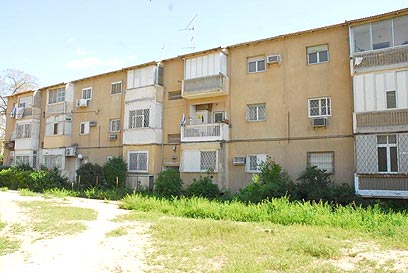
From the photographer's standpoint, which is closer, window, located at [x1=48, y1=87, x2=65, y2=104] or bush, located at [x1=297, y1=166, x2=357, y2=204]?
bush, located at [x1=297, y1=166, x2=357, y2=204]

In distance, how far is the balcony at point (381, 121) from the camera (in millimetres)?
15289

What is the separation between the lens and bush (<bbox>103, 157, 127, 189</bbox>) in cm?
2320

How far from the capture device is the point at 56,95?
100 ft

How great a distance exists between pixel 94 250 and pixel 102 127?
1978cm

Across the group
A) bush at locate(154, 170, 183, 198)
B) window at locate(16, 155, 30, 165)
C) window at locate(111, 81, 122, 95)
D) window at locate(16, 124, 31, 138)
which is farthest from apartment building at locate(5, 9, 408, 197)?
window at locate(16, 124, 31, 138)

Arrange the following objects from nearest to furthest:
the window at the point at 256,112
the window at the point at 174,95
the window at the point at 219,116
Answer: the window at the point at 256,112
the window at the point at 219,116
the window at the point at 174,95

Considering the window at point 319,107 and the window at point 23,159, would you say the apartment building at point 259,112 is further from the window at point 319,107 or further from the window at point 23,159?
the window at point 23,159

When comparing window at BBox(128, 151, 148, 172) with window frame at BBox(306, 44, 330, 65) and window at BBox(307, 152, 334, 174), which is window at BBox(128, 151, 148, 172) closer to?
window at BBox(307, 152, 334, 174)

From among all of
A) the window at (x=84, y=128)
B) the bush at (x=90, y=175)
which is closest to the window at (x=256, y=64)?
the bush at (x=90, y=175)

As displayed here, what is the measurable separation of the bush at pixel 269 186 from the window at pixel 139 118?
391 inches

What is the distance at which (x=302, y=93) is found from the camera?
18656 mm

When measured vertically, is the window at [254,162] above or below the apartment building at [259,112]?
below

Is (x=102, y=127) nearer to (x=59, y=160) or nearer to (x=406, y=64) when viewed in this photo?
(x=59, y=160)

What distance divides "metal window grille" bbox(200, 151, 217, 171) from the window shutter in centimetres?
814
